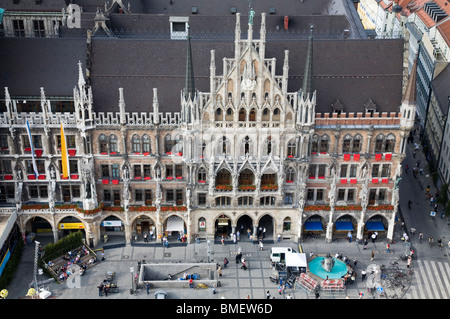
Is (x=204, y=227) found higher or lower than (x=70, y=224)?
lower

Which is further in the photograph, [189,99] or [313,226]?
[313,226]

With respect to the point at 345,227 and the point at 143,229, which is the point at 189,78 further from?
the point at 345,227

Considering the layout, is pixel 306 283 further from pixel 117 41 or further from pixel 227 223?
pixel 117 41

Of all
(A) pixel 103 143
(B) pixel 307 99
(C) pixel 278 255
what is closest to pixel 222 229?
(C) pixel 278 255

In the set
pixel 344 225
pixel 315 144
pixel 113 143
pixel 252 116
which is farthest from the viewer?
pixel 344 225

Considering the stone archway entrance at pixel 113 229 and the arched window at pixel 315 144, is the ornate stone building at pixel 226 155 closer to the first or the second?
the arched window at pixel 315 144

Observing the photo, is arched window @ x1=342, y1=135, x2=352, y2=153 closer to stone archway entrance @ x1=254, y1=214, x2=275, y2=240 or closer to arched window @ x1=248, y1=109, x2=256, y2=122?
arched window @ x1=248, y1=109, x2=256, y2=122

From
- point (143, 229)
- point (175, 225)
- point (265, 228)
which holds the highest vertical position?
point (175, 225)
